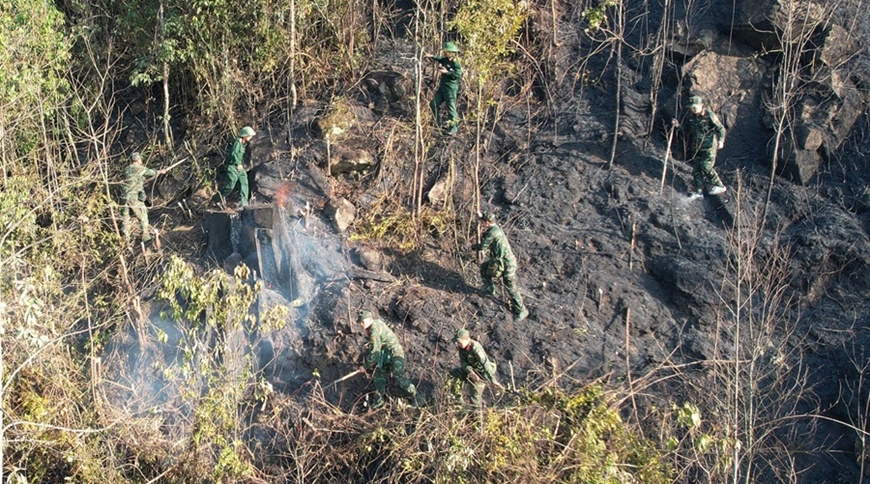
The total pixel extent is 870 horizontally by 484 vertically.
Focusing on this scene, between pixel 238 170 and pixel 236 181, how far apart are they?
0.21 m

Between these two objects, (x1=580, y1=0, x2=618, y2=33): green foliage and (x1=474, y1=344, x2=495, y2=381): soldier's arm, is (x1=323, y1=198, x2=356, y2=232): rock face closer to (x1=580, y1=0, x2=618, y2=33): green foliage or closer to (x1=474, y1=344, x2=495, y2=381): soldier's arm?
(x1=474, y1=344, x2=495, y2=381): soldier's arm

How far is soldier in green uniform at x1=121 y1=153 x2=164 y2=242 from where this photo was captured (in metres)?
14.2

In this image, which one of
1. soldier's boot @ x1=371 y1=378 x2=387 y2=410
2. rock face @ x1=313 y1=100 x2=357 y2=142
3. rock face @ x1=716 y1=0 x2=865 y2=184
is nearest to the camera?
soldier's boot @ x1=371 y1=378 x2=387 y2=410

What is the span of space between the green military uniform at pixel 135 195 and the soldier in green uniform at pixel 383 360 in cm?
422

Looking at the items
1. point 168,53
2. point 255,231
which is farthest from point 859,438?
point 168,53

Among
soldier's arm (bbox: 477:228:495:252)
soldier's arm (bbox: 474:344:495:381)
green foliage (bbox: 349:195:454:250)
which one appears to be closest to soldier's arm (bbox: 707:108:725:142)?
soldier's arm (bbox: 477:228:495:252)

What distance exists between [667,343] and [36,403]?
744cm

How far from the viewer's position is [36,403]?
1166cm

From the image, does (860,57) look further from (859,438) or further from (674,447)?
(674,447)

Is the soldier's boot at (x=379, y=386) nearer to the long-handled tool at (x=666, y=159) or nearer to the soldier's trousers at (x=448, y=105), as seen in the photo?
the soldier's trousers at (x=448, y=105)

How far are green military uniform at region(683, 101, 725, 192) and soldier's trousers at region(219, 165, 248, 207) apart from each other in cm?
618

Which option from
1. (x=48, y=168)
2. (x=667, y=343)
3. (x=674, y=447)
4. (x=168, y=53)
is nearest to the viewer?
(x=674, y=447)

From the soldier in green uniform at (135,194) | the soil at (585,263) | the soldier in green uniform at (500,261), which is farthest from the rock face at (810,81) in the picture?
the soldier in green uniform at (135,194)

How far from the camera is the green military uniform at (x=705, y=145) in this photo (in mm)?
13836
